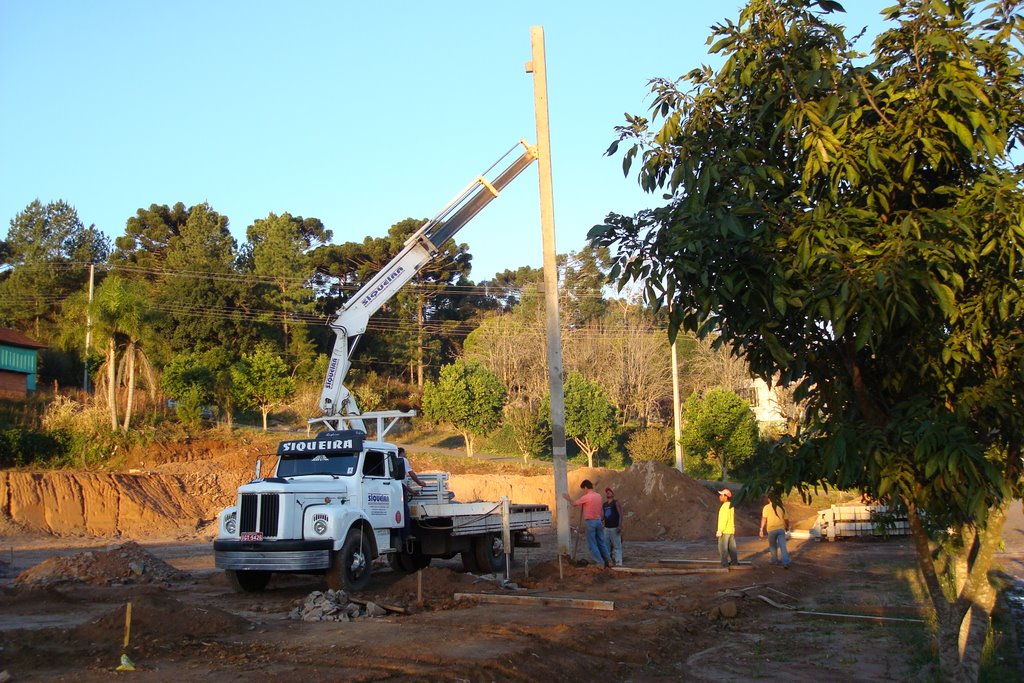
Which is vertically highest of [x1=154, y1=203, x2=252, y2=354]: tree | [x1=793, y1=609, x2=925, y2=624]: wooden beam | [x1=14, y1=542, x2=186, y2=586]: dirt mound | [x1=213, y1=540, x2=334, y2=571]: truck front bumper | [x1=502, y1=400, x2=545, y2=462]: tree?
[x1=154, y1=203, x2=252, y2=354]: tree

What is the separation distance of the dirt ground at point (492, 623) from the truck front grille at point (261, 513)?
3.58 ft

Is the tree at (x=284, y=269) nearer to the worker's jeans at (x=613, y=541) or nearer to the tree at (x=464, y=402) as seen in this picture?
the tree at (x=464, y=402)

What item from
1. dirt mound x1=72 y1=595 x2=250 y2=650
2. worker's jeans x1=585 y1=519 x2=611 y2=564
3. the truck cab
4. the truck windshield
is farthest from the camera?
worker's jeans x1=585 y1=519 x2=611 y2=564

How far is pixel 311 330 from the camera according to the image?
60.2 metres

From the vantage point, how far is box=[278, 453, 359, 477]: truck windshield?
15.6 meters

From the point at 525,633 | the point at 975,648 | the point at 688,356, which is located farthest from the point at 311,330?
the point at 975,648

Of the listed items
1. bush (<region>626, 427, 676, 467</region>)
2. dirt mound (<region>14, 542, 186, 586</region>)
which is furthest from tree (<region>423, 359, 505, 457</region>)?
dirt mound (<region>14, 542, 186, 586</region>)

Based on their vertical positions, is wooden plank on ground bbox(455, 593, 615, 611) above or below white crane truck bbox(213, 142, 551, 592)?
below

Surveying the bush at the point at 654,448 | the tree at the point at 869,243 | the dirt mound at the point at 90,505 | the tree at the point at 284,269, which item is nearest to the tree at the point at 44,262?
the tree at the point at 284,269

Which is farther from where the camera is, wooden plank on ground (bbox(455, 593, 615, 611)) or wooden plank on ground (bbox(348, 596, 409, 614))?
wooden plank on ground (bbox(455, 593, 615, 611))

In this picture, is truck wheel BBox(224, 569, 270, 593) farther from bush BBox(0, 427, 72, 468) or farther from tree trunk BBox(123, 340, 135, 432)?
tree trunk BBox(123, 340, 135, 432)

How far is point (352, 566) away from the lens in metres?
14.4

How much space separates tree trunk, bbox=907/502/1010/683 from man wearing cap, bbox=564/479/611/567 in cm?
1100

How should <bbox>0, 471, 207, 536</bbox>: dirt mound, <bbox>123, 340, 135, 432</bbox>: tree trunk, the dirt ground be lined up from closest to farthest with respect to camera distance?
the dirt ground
<bbox>0, 471, 207, 536</bbox>: dirt mound
<bbox>123, 340, 135, 432</bbox>: tree trunk
